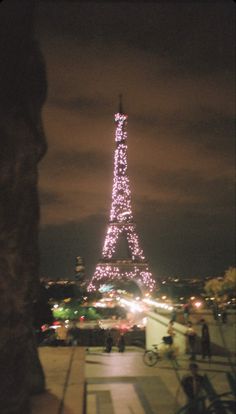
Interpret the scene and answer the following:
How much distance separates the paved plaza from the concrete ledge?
598 millimetres

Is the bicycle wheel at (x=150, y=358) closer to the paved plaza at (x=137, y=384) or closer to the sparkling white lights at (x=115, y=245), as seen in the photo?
the paved plaza at (x=137, y=384)

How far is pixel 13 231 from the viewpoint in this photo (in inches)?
292

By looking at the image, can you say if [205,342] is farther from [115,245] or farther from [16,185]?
[115,245]

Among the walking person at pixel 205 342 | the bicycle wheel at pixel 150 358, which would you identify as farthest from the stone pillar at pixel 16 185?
the walking person at pixel 205 342

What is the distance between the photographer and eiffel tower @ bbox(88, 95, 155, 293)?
81.5 meters

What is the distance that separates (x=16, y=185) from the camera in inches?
293

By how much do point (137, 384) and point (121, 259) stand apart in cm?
6800

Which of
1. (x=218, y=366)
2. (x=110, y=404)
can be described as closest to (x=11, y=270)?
(x=110, y=404)

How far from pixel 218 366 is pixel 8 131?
11501 mm

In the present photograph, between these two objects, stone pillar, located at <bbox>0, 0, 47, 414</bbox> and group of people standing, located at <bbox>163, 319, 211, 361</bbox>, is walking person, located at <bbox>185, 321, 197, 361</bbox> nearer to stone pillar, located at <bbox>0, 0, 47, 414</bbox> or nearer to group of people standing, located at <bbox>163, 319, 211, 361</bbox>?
group of people standing, located at <bbox>163, 319, 211, 361</bbox>

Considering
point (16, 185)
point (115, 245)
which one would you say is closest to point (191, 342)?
point (16, 185)

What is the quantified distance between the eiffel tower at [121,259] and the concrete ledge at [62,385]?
6380cm

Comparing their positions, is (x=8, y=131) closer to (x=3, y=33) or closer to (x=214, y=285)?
(x=3, y=33)

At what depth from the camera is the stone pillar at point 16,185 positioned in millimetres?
7070
